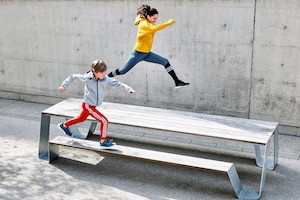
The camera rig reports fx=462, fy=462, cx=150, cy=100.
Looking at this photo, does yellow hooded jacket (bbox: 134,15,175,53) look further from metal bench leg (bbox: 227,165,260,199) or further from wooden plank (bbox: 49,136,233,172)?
metal bench leg (bbox: 227,165,260,199)

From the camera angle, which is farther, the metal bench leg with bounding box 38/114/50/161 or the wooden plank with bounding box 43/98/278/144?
the metal bench leg with bounding box 38/114/50/161

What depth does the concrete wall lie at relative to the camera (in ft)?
22.7

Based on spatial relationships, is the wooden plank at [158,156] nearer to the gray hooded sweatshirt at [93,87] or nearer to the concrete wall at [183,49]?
the gray hooded sweatshirt at [93,87]

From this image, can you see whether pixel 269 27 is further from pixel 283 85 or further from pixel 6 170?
pixel 6 170

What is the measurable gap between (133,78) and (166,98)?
2.25 ft

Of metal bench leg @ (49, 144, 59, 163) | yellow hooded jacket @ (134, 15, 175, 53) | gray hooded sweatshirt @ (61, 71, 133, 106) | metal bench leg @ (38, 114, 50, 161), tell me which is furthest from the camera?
metal bench leg @ (38, 114, 50, 161)

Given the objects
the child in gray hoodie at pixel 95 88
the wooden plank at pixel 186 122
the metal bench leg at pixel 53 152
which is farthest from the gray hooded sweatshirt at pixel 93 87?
the metal bench leg at pixel 53 152

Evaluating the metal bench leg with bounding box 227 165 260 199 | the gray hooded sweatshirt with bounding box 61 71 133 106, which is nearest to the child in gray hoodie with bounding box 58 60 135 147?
the gray hooded sweatshirt with bounding box 61 71 133 106

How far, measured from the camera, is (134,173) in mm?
6035

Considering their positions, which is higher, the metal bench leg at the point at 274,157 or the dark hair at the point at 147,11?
the dark hair at the point at 147,11

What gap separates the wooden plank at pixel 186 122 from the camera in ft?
18.2

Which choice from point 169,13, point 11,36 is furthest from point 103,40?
point 11,36

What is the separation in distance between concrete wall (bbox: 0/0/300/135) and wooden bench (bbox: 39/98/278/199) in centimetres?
122

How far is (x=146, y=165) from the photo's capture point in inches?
247
